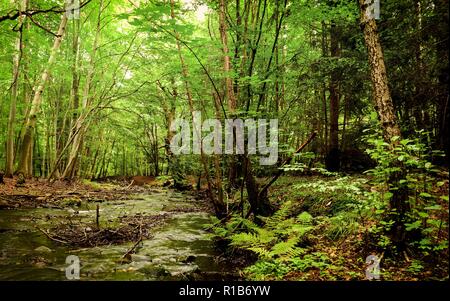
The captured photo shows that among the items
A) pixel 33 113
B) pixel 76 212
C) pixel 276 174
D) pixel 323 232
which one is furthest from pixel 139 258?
pixel 33 113

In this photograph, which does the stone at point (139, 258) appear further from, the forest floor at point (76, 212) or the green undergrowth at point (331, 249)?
the green undergrowth at point (331, 249)

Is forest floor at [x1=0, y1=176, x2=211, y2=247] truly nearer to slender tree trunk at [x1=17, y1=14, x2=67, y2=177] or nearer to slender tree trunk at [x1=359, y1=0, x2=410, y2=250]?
slender tree trunk at [x1=17, y1=14, x2=67, y2=177]

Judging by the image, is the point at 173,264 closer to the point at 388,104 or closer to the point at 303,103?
the point at 388,104

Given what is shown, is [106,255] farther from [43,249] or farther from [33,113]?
[33,113]

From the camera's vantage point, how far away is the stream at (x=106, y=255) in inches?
200

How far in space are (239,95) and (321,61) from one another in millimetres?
3340

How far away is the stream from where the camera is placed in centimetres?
509

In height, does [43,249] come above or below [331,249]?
below

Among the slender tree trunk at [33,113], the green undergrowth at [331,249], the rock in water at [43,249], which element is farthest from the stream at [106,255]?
the slender tree trunk at [33,113]

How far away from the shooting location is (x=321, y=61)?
34.9 feet

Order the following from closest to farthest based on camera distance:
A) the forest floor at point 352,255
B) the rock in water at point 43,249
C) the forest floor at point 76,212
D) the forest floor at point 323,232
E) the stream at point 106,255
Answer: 1. the forest floor at point 352,255
2. the forest floor at point 323,232
3. the stream at point 106,255
4. the rock in water at point 43,249
5. the forest floor at point 76,212

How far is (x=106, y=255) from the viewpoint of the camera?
6047 millimetres

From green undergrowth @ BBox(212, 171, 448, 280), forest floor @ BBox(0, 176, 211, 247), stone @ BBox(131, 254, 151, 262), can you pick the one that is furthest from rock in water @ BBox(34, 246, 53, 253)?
green undergrowth @ BBox(212, 171, 448, 280)
